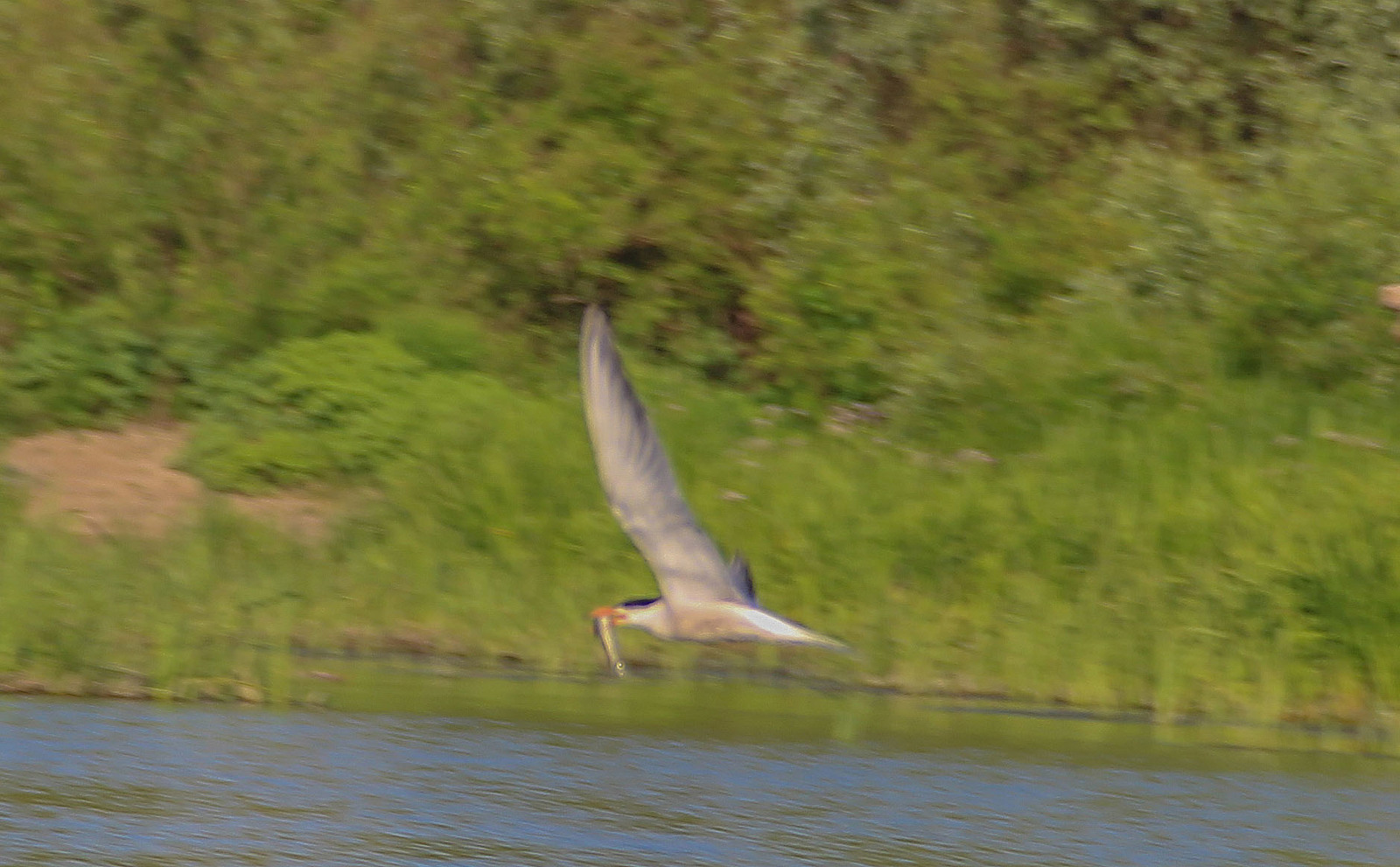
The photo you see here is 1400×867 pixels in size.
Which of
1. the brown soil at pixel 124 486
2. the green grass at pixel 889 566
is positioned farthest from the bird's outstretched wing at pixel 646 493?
the brown soil at pixel 124 486

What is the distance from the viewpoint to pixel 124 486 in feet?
42.2

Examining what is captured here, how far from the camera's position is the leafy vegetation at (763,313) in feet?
32.8

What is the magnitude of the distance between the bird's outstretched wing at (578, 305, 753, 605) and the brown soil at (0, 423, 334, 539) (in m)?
5.71

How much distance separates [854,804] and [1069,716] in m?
2.36

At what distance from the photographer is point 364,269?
14922 millimetres

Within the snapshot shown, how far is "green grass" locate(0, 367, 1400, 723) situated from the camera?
9.33m

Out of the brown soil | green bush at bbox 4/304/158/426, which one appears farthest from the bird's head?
green bush at bbox 4/304/158/426

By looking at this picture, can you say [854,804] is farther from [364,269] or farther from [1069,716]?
[364,269]

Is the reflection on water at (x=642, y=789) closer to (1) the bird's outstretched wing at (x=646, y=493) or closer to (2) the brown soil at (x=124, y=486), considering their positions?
(1) the bird's outstretched wing at (x=646, y=493)

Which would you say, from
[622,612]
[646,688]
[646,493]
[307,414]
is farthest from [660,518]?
[307,414]

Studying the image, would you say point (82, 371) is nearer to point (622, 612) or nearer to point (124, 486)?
point (124, 486)

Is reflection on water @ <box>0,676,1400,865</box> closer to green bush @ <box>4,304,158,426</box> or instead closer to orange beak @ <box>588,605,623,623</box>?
orange beak @ <box>588,605,623,623</box>

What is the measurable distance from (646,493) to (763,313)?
335 inches

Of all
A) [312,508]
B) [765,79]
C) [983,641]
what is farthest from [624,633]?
[765,79]
